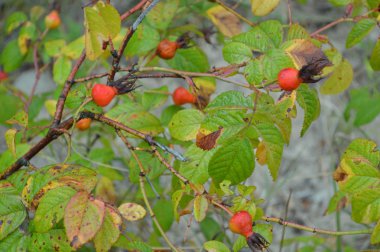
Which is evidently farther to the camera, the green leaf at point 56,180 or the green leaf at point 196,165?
the green leaf at point 196,165

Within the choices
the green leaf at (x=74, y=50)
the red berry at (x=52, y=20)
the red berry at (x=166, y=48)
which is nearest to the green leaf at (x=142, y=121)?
the red berry at (x=166, y=48)

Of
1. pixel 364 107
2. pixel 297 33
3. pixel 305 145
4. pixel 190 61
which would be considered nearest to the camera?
pixel 297 33

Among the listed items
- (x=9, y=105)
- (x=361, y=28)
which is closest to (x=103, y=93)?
(x=361, y=28)

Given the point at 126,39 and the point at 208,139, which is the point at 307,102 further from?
the point at 126,39

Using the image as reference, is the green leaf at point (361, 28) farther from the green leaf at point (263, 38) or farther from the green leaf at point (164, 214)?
the green leaf at point (164, 214)

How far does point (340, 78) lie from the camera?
1.61 metres

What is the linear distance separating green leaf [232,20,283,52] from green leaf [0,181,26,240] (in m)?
0.56

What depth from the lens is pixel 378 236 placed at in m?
1.21

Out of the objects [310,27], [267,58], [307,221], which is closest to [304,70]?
[267,58]

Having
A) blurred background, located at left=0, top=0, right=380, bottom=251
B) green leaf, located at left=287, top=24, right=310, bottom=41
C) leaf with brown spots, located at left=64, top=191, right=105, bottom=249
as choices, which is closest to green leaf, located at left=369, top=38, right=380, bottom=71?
green leaf, located at left=287, top=24, right=310, bottom=41

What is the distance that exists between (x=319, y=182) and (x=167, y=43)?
167 cm

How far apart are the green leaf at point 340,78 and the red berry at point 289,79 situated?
491 millimetres

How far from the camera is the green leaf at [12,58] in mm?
→ 2145

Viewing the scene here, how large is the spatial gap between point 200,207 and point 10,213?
362mm
